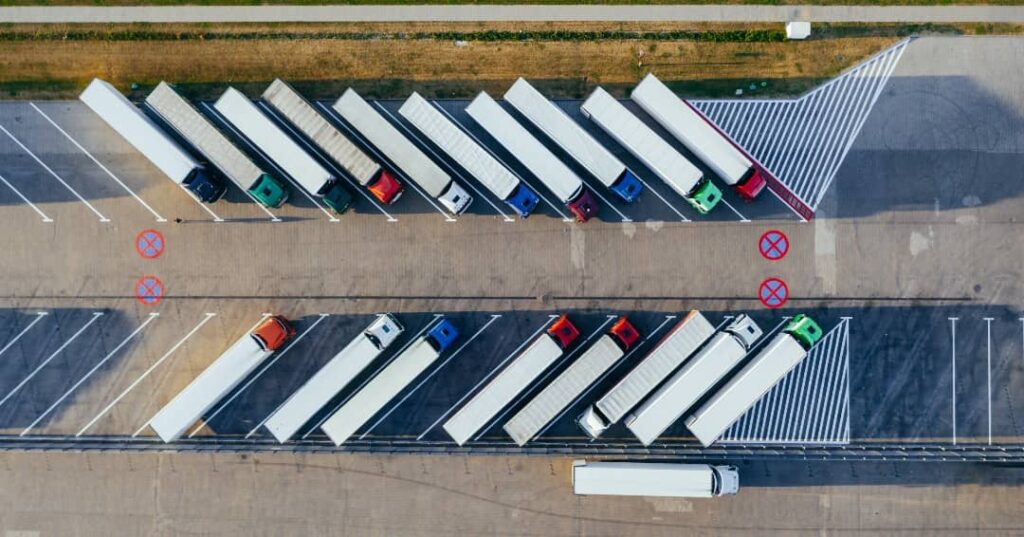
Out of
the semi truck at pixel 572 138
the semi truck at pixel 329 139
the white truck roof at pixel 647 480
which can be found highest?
the semi truck at pixel 572 138

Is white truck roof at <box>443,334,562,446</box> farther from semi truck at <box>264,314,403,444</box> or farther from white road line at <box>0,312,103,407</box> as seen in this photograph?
white road line at <box>0,312,103,407</box>

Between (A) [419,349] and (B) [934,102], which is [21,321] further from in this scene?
(B) [934,102]

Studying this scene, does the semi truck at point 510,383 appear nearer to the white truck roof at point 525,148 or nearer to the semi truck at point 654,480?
the semi truck at point 654,480

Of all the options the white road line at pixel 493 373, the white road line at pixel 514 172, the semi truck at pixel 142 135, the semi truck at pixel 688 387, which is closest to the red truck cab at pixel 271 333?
the semi truck at pixel 142 135

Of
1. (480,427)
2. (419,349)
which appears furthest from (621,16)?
(480,427)

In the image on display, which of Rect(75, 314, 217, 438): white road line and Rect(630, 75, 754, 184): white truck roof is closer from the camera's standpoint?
Rect(630, 75, 754, 184): white truck roof

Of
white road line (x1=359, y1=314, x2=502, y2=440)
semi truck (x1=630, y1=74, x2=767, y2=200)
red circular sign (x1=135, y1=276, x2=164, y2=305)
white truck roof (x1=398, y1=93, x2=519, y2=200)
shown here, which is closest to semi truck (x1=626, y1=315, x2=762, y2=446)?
semi truck (x1=630, y1=74, x2=767, y2=200)
